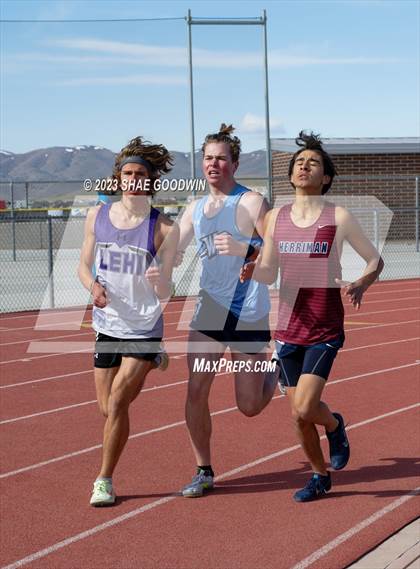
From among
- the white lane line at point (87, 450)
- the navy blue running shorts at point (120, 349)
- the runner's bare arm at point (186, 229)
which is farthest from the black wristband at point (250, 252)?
the white lane line at point (87, 450)

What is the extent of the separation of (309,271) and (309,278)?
0.14 feet

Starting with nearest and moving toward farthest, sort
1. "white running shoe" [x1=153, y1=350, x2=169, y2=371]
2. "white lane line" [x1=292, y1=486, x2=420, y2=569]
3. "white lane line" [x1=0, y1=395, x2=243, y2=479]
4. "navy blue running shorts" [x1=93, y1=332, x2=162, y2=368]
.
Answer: "white lane line" [x1=292, y1=486, x2=420, y2=569], "navy blue running shorts" [x1=93, y1=332, x2=162, y2=368], "white running shoe" [x1=153, y1=350, x2=169, y2=371], "white lane line" [x1=0, y1=395, x2=243, y2=479]

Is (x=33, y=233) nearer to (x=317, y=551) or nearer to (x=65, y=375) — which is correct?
(x=65, y=375)

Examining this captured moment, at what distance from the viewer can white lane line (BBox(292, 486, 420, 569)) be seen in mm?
5484

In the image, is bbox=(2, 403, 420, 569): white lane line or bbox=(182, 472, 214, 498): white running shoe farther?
bbox=(182, 472, 214, 498): white running shoe

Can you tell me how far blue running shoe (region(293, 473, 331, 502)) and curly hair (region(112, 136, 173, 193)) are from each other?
85.8 inches

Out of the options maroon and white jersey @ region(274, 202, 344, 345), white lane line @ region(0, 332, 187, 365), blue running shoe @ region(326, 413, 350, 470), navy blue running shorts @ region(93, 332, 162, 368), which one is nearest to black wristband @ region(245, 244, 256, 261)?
maroon and white jersey @ region(274, 202, 344, 345)

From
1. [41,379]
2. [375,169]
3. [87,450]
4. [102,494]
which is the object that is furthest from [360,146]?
[102,494]

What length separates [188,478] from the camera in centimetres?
716

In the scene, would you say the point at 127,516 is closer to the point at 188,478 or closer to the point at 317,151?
the point at 188,478

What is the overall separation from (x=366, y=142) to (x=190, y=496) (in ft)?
102

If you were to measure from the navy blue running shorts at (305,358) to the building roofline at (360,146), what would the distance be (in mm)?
28211

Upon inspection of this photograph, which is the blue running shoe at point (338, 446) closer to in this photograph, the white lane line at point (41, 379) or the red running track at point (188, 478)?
the red running track at point (188, 478)

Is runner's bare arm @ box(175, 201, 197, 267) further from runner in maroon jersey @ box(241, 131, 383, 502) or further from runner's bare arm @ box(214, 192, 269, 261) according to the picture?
runner in maroon jersey @ box(241, 131, 383, 502)
